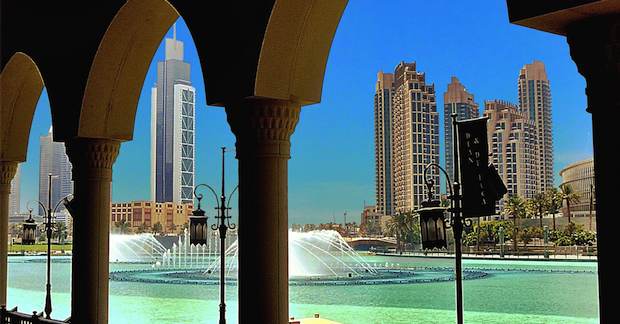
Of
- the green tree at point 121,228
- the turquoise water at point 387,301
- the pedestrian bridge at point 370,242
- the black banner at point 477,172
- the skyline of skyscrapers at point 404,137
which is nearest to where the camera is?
the black banner at point 477,172

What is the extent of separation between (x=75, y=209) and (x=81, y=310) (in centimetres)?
107

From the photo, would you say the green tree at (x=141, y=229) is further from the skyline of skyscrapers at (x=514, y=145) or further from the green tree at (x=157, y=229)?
the skyline of skyscrapers at (x=514, y=145)

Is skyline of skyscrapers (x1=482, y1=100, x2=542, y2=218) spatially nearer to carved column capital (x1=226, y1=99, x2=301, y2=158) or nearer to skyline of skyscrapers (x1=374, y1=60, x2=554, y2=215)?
skyline of skyscrapers (x1=374, y1=60, x2=554, y2=215)

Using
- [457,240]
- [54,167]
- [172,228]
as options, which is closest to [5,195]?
[457,240]

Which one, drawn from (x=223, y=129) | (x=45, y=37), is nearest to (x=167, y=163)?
(x=223, y=129)

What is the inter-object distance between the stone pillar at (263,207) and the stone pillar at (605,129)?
2.11 metres

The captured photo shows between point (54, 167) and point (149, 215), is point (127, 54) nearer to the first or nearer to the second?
point (54, 167)

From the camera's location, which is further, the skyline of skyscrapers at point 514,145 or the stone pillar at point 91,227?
the skyline of skyscrapers at point 514,145

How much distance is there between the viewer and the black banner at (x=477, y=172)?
435 centimetres

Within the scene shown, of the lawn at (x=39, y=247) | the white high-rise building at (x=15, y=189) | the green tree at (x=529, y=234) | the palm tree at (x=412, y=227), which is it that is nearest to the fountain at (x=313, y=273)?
the white high-rise building at (x=15, y=189)

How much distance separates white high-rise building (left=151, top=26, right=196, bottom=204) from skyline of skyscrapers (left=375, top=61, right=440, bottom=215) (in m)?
38.4

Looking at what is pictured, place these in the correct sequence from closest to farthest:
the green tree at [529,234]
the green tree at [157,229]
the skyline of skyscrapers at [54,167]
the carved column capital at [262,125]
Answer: the carved column capital at [262,125] < the green tree at [529,234] < the skyline of skyscrapers at [54,167] < the green tree at [157,229]

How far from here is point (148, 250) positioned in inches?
3388

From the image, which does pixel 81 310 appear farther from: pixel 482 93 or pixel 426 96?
pixel 482 93
